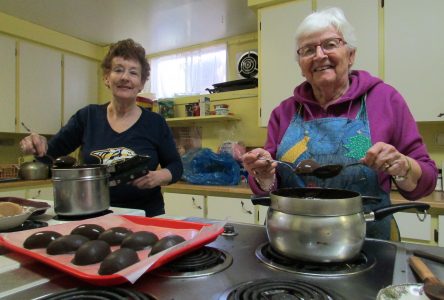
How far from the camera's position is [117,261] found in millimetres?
469

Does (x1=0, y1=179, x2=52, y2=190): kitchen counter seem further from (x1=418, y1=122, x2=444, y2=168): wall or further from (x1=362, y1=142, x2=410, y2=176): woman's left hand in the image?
(x1=418, y1=122, x2=444, y2=168): wall

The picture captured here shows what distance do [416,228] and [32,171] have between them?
2.90 m

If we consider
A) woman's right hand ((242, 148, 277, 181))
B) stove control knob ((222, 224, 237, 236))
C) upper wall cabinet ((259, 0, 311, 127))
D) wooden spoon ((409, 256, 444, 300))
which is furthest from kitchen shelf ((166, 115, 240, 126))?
wooden spoon ((409, 256, 444, 300))

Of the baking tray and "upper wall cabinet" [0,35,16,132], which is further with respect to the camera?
"upper wall cabinet" [0,35,16,132]

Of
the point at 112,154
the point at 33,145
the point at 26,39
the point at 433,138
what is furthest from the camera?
the point at 26,39

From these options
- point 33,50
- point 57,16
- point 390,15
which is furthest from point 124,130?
point 33,50

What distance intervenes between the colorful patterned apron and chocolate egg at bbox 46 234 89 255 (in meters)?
0.61

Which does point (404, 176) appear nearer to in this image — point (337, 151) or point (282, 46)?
point (337, 151)

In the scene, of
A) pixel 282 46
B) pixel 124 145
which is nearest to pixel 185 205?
pixel 124 145

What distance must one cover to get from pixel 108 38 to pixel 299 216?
3.51 metres

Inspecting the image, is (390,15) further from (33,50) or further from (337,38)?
(33,50)

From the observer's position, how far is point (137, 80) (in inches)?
52.4

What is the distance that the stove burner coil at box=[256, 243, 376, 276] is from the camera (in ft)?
1.67

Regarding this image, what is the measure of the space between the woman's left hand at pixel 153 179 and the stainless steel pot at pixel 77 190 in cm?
21
